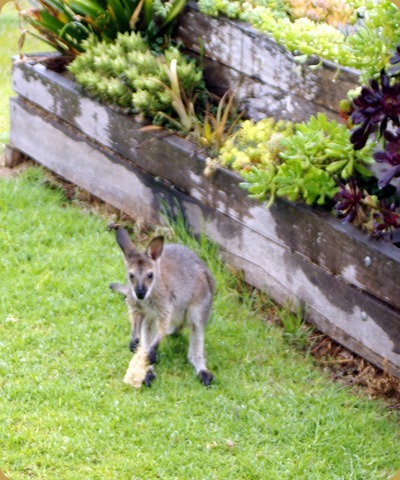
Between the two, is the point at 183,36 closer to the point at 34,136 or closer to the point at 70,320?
the point at 34,136

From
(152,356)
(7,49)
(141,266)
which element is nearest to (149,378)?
(152,356)

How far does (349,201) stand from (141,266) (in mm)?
1321

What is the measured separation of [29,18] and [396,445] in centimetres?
484

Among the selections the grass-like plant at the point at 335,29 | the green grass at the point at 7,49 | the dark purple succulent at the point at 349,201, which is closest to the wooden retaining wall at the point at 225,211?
the dark purple succulent at the point at 349,201

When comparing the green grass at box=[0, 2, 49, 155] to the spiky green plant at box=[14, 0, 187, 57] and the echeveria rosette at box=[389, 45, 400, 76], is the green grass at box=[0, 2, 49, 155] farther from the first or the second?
the echeveria rosette at box=[389, 45, 400, 76]

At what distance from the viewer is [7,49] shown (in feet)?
39.2

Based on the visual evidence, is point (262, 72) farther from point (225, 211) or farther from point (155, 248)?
point (155, 248)

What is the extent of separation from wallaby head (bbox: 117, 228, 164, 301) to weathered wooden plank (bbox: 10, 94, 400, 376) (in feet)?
3.11

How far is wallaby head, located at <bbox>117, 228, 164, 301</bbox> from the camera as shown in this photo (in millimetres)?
5645

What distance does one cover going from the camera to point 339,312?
591 cm

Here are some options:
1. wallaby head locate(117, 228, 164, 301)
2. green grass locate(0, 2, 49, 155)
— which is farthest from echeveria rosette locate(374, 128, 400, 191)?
green grass locate(0, 2, 49, 155)

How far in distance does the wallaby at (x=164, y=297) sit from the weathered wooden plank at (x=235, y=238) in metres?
0.57

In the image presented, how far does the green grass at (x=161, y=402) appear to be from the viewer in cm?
489

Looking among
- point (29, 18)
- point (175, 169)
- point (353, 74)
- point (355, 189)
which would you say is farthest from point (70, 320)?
point (29, 18)
